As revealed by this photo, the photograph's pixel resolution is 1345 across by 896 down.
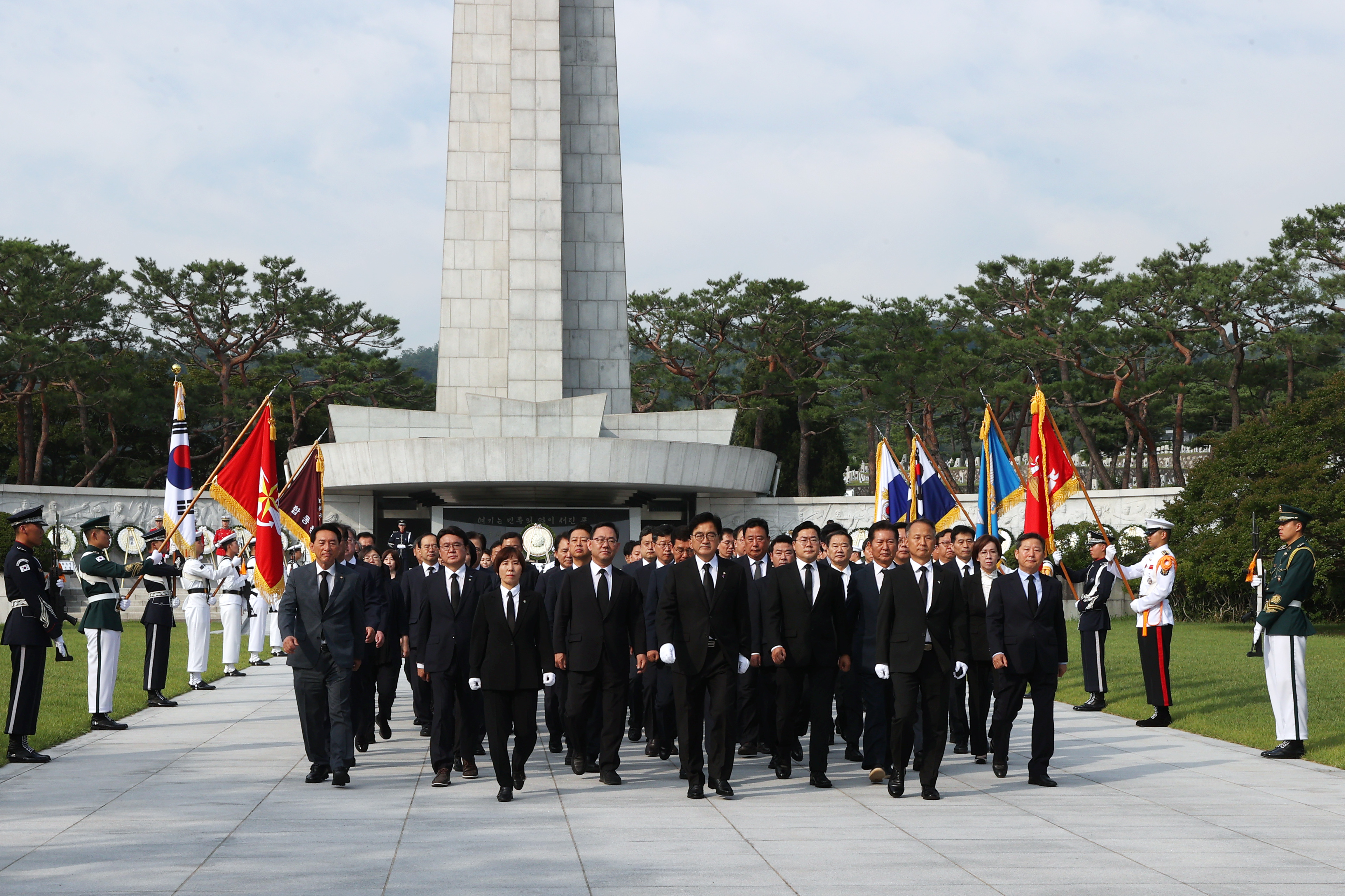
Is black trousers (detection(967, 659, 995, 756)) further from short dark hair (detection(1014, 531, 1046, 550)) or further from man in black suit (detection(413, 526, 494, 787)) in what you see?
man in black suit (detection(413, 526, 494, 787))

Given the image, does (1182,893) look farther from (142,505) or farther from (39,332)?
(39,332)

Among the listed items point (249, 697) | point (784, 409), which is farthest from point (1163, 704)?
point (784, 409)

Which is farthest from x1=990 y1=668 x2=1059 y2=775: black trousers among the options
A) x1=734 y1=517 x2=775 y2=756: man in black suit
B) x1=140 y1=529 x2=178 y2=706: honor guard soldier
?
x1=140 y1=529 x2=178 y2=706: honor guard soldier

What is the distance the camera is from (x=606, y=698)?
8.22 m

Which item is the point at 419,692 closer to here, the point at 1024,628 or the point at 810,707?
the point at 810,707

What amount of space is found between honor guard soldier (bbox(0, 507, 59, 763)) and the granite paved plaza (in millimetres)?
387

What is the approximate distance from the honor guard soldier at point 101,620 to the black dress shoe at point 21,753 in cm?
194

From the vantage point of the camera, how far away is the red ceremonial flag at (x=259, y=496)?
13.3 m

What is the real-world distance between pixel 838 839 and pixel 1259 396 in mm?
42130

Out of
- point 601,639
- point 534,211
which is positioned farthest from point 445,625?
point 534,211

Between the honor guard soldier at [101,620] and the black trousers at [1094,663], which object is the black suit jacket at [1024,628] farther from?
the honor guard soldier at [101,620]

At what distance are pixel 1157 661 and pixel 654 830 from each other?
6589 mm

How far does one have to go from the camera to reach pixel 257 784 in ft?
26.3

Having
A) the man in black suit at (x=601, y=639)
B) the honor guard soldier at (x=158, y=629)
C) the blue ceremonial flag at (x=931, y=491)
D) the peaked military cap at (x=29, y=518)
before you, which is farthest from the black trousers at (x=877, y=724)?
the blue ceremonial flag at (x=931, y=491)
